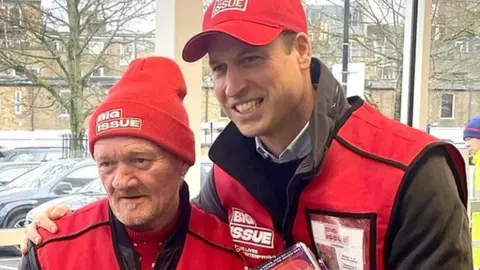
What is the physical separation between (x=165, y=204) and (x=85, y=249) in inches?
7.5

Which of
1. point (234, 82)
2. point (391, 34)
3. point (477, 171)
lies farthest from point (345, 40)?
point (234, 82)

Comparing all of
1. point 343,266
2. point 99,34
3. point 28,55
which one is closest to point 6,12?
point 28,55

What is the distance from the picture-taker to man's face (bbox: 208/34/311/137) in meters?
1.44

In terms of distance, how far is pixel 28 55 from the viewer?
260cm

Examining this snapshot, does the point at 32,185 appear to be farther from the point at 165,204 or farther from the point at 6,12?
the point at 165,204

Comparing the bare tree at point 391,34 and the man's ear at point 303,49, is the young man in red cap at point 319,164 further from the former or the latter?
the bare tree at point 391,34

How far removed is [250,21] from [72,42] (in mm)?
1444

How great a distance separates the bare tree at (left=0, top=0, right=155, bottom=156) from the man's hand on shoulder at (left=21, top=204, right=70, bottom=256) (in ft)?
4.00

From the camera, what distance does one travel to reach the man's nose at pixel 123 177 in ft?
4.37

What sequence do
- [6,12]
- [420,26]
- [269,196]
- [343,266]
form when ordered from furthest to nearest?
1. [420,26]
2. [6,12]
3. [269,196]
4. [343,266]

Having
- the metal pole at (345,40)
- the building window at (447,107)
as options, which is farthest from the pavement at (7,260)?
the building window at (447,107)

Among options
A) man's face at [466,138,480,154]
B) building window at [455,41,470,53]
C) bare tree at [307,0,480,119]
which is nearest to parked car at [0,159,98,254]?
bare tree at [307,0,480,119]

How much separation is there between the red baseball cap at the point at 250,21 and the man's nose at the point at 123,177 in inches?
12.8

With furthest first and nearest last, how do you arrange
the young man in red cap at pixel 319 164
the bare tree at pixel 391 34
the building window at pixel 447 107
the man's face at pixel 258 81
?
the building window at pixel 447 107 → the bare tree at pixel 391 34 → the man's face at pixel 258 81 → the young man in red cap at pixel 319 164
